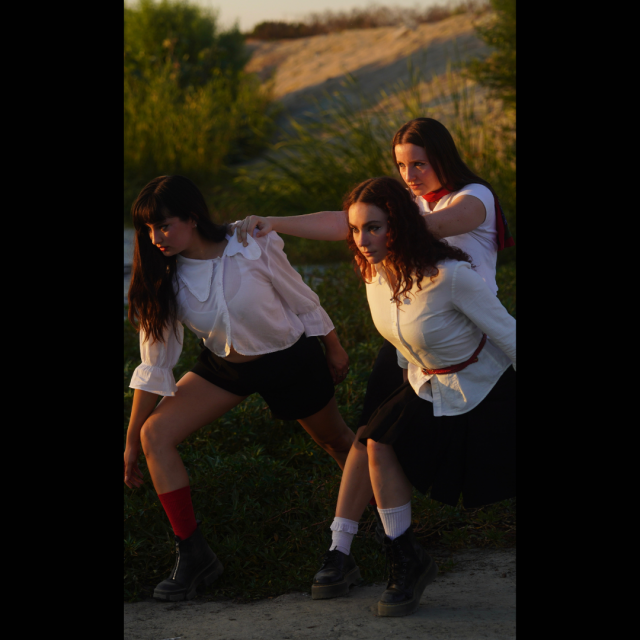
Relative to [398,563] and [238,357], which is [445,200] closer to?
[238,357]

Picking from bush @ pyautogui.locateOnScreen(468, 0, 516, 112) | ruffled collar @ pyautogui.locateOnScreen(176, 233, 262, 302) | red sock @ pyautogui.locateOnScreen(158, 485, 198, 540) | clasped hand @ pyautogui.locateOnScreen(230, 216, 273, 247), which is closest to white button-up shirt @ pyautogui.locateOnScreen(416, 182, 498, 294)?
clasped hand @ pyautogui.locateOnScreen(230, 216, 273, 247)

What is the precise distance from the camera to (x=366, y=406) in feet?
9.74

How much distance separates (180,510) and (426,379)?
1.17 metres

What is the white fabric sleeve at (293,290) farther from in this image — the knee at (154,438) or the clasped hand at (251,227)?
the knee at (154,438)

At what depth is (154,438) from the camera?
9.66 ft

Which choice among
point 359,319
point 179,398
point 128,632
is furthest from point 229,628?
point 359,319

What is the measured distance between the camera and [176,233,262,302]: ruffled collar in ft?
9.66

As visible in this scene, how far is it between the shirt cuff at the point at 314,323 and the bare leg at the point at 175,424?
430mm

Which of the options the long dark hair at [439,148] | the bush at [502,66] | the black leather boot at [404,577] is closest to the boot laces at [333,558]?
the black leather boot at [404,577]

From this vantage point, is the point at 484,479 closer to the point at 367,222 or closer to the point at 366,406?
the point at 366,406

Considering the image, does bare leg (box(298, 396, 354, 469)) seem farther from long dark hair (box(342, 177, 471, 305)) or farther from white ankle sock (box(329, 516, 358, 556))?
long dark hair (box(342, 177, 471, 305))

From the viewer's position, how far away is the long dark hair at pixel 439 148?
272cm
